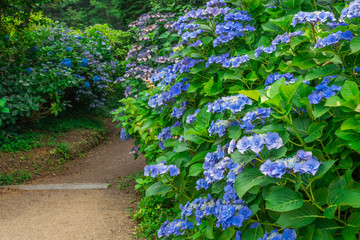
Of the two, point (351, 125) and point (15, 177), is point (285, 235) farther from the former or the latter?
point (15, 177)

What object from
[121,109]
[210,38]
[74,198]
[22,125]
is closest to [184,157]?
[210,38]

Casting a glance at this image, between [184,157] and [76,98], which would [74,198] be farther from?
[76,98]

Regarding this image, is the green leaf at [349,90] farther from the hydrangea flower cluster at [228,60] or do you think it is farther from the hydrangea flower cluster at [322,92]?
the hydrangea flower cluster at [228,60]

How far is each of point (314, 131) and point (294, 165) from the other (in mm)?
230

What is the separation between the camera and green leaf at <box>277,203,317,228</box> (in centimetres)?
112

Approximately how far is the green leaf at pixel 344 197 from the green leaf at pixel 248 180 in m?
0.22

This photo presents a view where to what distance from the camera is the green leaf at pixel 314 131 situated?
1.23m

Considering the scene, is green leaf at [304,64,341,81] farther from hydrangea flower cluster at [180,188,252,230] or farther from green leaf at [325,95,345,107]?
hydrangea flower cluster at [180,188,252,230]

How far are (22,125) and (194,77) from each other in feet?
15.5

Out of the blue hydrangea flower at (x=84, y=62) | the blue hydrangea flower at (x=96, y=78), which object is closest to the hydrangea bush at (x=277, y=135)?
the blue hydrangea flower at (x=84, y=62)

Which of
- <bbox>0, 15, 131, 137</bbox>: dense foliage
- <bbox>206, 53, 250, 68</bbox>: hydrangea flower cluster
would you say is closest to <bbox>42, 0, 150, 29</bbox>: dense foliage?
<bbox>0, 15, 131, 137</bbox>: dense foliage

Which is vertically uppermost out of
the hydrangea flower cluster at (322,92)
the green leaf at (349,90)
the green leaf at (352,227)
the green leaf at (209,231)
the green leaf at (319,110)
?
the green leaf at (349,90)

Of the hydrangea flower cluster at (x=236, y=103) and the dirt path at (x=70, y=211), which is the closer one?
the hydrangea flower cluster at (x=236, y=103)

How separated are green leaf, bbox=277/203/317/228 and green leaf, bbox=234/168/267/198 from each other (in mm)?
142
